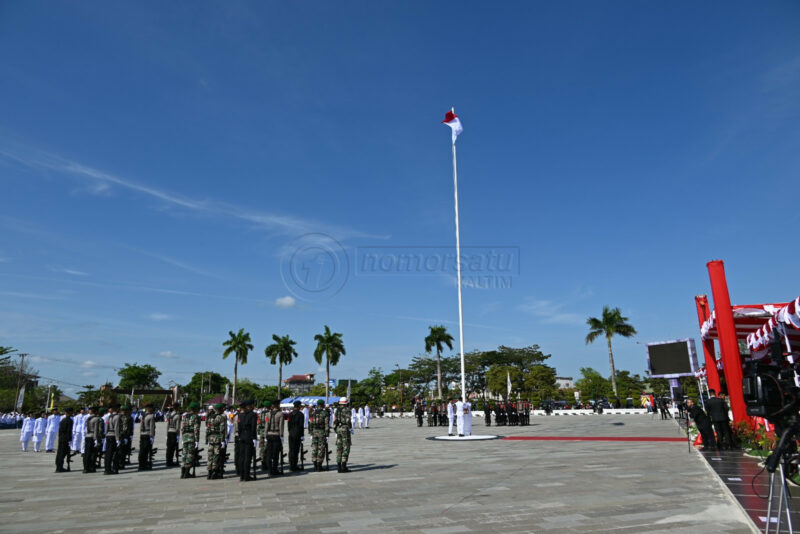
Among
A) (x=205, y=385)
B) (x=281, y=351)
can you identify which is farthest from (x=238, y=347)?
(x=205, y=385)

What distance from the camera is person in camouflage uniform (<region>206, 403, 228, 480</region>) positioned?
11.5 m

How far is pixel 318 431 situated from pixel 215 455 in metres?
2.52

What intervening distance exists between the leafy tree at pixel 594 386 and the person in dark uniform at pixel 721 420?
61.1m

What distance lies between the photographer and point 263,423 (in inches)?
518

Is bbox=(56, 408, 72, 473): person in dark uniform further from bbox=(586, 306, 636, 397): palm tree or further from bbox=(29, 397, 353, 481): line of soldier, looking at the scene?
bbox=(586, 306, 636, 397): palm tree

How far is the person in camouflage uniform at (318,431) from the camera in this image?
12508mm

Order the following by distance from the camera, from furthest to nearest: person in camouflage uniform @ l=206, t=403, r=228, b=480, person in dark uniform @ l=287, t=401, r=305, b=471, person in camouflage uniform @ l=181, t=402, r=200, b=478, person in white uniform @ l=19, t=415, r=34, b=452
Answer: person in white uniform @ l=19, t=415, r=34, b=452
person in dark uniform @ l=287, t=401, r=305, b=471
person in camouflage uniform @ l=181, t=402, r=200, b=478
person in camouflage uniform @ l=206, t=403, r=228, b=480

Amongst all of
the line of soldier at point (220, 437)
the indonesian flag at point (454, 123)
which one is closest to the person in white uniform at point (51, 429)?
the line of soldier at point (220, 437)

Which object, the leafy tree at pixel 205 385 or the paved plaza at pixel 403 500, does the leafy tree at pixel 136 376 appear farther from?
the paved plaza at pixel 403 500

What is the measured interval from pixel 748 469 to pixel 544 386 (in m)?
72.5

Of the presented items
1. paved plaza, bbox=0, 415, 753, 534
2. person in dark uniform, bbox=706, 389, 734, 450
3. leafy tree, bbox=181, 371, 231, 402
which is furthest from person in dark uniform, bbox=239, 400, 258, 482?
leafy tree, bbox=181, 371, 231, 402

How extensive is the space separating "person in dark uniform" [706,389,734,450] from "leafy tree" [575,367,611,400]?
61145 millimetres

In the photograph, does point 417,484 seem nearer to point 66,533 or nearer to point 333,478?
point 333,478

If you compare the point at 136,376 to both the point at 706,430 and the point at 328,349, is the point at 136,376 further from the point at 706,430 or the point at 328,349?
the point at 706,430
